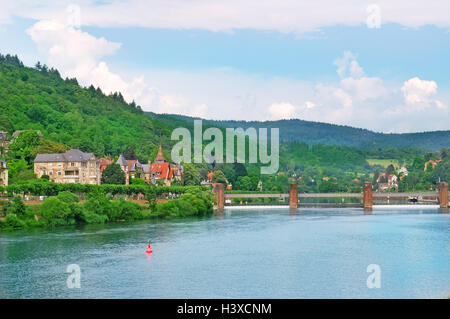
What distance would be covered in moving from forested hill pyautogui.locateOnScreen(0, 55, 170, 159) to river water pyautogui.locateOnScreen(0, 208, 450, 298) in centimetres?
6760

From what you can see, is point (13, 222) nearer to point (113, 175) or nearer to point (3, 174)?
point (3, 174)

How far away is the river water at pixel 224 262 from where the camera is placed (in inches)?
1519

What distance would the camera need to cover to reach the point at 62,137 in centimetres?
13675

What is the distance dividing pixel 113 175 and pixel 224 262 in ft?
193


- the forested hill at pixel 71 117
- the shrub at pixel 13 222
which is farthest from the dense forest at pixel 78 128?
the shrub at pixel 13 222

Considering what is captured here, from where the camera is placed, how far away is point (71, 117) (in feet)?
507

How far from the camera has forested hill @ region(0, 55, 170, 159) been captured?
445 ft

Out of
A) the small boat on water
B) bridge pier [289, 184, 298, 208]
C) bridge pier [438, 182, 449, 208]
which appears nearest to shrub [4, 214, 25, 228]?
bridge pier [289, 184, 298, 208]

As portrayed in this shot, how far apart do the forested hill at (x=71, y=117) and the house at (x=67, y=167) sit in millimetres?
24031

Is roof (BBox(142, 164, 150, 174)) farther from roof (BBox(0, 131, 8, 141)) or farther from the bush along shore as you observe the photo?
roof (BBox(0, 131, 8, 141))

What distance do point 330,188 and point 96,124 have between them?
226ft

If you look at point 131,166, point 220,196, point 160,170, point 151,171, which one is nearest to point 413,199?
point 220,196

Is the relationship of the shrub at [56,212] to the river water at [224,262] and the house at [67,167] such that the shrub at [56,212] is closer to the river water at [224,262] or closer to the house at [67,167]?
the river water at [224,262]
